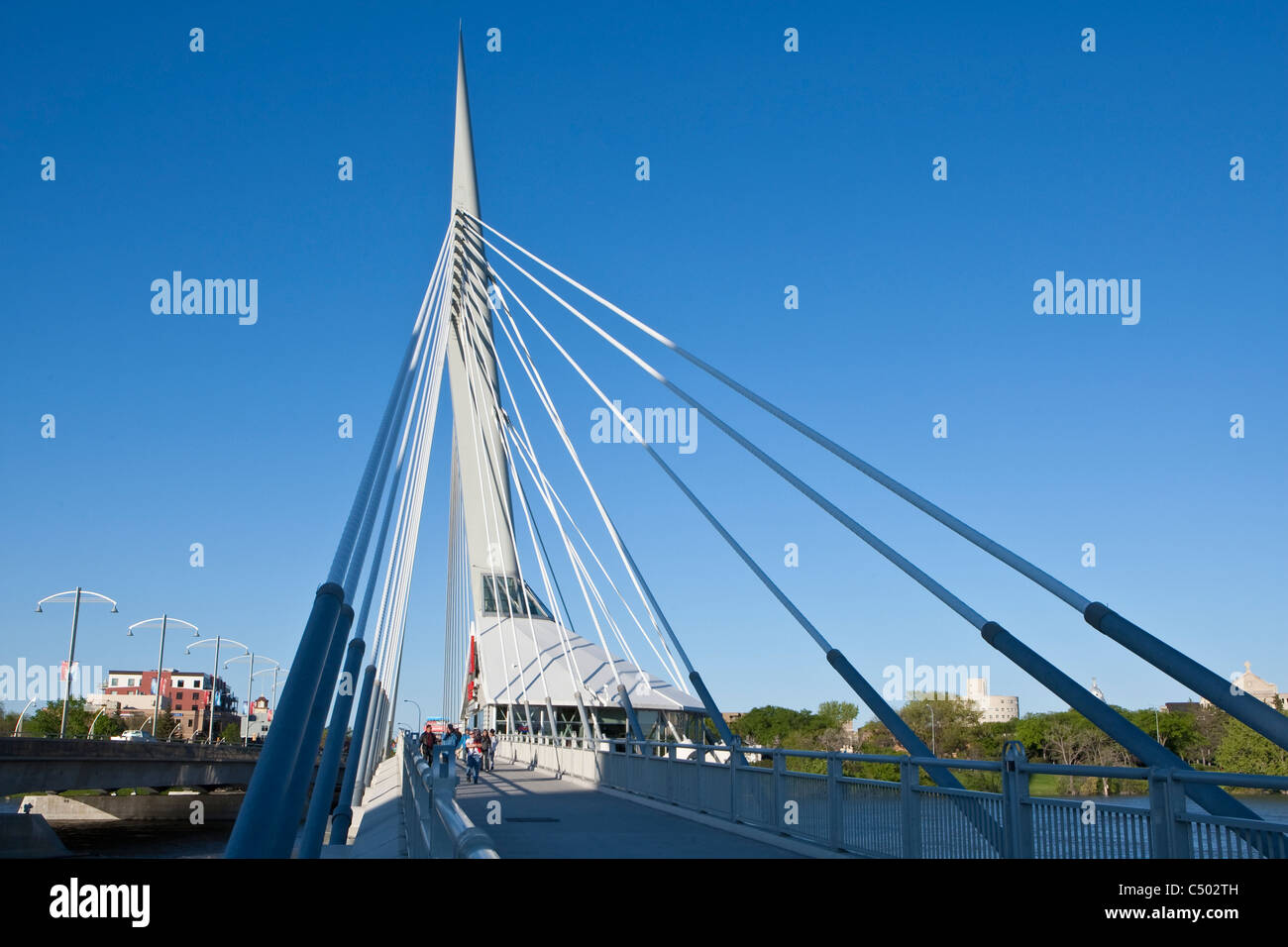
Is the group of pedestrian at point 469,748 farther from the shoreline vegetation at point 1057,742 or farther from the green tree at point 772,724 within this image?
the green tree at point 772,724

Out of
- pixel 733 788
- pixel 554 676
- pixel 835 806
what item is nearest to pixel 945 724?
pixel 554 676

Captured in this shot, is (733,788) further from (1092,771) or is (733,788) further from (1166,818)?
(1166,818)

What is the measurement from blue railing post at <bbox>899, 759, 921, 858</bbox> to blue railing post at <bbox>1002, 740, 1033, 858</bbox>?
1771mm

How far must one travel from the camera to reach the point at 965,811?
1052cm

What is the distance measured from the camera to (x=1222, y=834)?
23.4 ft

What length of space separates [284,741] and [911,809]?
6.45 meters

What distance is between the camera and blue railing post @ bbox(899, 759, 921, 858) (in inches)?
450

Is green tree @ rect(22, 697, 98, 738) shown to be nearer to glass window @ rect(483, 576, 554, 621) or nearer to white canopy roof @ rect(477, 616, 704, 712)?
glass window @ rect(483, 576, 554, 621)

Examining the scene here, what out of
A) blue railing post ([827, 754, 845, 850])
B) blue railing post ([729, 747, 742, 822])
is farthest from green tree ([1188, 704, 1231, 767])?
blue railing post ([827, 754, 845, 850])
